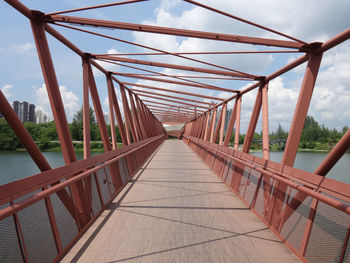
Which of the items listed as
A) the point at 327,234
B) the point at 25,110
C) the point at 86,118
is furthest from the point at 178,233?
the point at 25,110

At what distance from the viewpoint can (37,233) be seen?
2953 millimetres

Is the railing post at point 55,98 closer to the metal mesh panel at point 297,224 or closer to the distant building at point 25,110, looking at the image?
the metal mesh panel at point 297,224

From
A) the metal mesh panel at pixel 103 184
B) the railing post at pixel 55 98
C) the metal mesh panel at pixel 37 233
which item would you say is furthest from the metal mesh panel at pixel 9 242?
the metal mesh panel at pixel 103 184

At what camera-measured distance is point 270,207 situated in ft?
14.7

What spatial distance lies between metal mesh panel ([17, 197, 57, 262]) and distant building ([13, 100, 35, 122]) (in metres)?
80.3

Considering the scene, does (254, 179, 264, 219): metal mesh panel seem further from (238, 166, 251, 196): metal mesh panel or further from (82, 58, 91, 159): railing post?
(82, 58, 91, 159): railing post

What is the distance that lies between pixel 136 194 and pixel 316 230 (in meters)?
4.17

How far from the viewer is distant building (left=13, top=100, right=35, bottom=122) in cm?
7525

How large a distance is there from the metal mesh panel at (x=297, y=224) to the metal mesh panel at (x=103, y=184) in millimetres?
3301

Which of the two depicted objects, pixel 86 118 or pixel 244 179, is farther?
pixel 86 118

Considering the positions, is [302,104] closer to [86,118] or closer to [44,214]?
[44,214]

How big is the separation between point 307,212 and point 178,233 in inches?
69.6

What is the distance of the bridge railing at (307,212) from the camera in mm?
2719


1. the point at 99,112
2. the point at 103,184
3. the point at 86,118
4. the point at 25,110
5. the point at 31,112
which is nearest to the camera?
the point at 103,184
